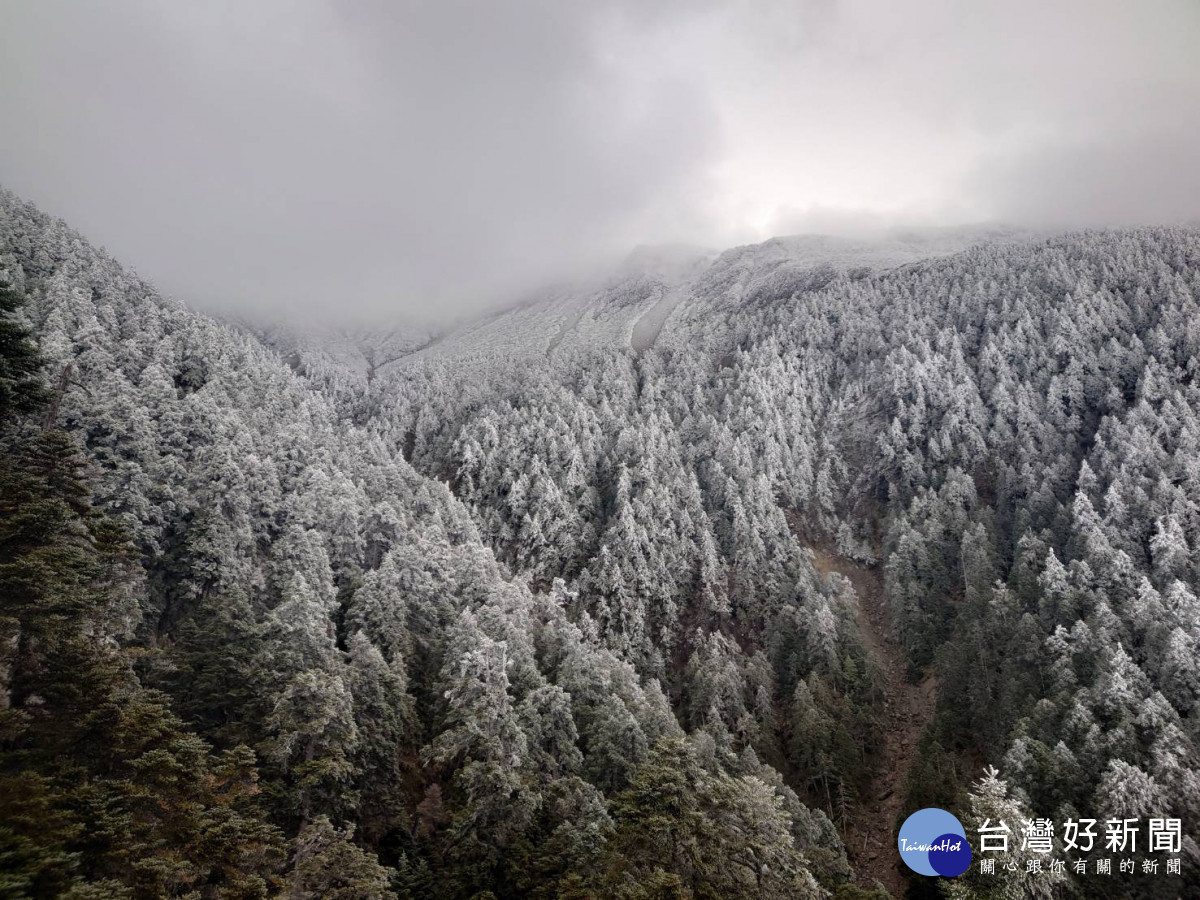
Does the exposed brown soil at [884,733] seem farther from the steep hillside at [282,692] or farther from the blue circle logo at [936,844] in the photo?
the blue circle logo at [936,844]

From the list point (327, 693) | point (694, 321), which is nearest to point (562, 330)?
point (694, 321)

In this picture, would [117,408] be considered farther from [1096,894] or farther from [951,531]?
[951,531]

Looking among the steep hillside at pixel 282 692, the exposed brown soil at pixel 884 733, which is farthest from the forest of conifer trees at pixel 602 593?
the exposed brown soil at pixel 884 733

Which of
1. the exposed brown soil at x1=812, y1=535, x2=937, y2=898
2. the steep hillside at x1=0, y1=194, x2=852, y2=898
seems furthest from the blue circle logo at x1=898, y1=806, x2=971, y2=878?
the exposed brown soil at x1=812, y1=535, x2=937, y2=898

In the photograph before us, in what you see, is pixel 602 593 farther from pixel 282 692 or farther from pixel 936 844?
pixel 282 692

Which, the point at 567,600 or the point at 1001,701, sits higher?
the point at 567,600

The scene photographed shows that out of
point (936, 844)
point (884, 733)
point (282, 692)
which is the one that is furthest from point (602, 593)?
point (282, 692)

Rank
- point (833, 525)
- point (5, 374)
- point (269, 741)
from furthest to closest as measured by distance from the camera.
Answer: point (833, 525)
point (269, 741)
point (5, 374)
